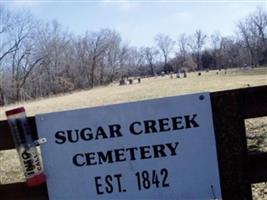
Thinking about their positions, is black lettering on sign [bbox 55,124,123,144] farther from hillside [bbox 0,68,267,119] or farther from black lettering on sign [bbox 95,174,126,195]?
hillside [bbox 0,68,267,119]

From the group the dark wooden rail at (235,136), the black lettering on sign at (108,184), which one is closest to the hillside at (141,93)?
the dark wooden rail at (235,136)

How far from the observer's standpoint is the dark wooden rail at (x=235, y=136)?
3.66 m


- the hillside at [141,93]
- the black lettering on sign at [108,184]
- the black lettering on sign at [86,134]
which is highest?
the black lettering on sign at [86,134]

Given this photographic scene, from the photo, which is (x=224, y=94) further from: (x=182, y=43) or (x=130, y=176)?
(x=182, y=43)

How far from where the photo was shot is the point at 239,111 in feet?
12.1

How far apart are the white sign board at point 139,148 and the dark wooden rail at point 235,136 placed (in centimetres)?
9

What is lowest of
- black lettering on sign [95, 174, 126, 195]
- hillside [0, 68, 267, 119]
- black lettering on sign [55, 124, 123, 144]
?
hillside [0, 68, 267, 119]

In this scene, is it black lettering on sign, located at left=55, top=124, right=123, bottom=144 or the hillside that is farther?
the hillside

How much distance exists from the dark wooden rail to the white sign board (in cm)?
9

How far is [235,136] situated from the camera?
12.1 ft

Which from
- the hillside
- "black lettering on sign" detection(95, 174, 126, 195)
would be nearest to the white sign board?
"black lettering on sign" detection(95, 174, 126, 195)

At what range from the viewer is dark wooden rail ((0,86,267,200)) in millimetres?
3662

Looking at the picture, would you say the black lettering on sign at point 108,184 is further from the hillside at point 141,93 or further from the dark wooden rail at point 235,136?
the hillside at point 141,93

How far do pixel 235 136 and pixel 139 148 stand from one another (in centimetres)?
71
